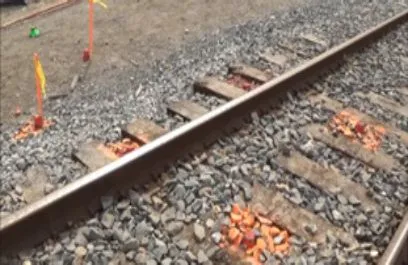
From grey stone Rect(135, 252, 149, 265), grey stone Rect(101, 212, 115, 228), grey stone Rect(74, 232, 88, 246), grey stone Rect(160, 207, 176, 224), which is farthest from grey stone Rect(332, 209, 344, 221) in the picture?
grey stone Rect(74, 232, 88, 246)

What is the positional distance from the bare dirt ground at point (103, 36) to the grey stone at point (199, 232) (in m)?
4.60

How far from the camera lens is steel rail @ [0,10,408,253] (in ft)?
11.7

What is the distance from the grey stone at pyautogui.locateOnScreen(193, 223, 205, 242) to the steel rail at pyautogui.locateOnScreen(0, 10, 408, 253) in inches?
25.5

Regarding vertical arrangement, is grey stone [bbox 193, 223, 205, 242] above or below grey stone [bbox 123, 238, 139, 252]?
below

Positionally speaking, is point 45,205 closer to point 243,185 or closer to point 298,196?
point 243,185

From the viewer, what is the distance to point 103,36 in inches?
400

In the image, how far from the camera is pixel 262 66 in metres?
6.84

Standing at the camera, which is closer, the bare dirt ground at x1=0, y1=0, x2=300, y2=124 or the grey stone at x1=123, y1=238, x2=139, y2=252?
the grey stone at x1=123, y1=238, x2=139, y2=252

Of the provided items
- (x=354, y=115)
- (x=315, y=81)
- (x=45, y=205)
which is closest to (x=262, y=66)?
(x=315, y=81)

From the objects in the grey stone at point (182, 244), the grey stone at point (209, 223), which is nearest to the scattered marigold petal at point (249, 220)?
the grey stone at point (209, 223)

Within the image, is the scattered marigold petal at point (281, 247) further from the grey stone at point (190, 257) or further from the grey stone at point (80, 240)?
the grey stone at point (80, 240)

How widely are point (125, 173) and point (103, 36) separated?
6.48m

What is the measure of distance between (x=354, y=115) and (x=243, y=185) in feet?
6.59

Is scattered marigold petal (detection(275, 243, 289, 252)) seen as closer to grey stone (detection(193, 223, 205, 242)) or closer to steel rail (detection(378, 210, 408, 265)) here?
grey stone (detection(193, 223, 205, 242))
